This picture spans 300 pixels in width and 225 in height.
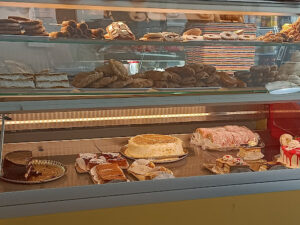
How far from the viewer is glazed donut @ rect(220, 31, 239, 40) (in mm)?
2469

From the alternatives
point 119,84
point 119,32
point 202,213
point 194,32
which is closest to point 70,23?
point 119,32

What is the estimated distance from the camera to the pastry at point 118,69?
223cm

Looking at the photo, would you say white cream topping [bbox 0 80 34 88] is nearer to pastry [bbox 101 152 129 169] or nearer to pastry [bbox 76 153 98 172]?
pastry [bbox 76 153 98 172]

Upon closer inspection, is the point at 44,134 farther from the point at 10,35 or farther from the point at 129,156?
the point at 10,35

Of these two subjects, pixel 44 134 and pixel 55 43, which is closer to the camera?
pixel 55 43

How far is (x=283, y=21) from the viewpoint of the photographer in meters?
2.71

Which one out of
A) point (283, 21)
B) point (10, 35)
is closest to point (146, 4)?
point (10, 35)

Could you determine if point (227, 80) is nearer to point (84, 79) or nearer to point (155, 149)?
point (155, 149)

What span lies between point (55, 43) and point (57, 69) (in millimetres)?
163

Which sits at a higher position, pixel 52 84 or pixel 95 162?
pixel 52 84

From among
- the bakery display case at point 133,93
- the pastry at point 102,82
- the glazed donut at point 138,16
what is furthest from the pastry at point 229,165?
the glazed donut at point 138,16

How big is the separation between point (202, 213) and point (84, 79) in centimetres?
98

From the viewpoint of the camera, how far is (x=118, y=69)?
2.24 meters

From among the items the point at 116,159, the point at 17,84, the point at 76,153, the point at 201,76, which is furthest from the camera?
the point at 76,153
